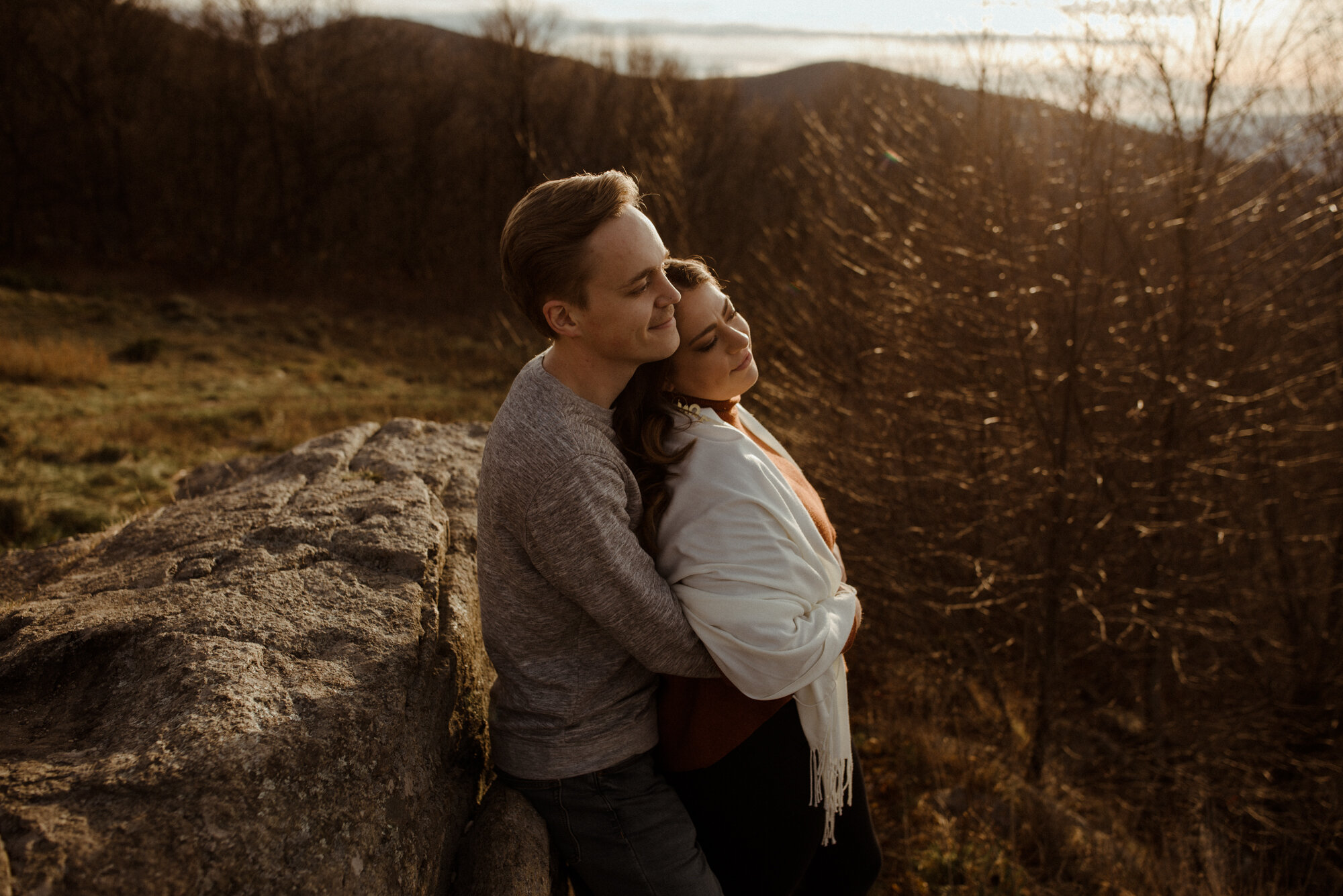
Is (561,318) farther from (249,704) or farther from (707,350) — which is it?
(249,704)

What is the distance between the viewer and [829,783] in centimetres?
194

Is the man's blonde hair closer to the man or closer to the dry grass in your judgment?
the man

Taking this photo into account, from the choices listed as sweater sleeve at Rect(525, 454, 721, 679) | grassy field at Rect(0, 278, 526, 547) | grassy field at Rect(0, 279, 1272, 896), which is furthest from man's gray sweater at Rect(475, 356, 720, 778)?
grassy field at Rect(0, 278, 526, 547)

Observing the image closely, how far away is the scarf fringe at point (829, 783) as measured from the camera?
1.94 meters

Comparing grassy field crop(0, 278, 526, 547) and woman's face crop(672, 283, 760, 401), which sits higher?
woman's face crop(672, 283, 760, 401)

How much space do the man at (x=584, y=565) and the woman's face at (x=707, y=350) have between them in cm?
16

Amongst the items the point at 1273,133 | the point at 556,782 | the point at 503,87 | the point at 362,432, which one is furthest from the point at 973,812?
the point at 503,87

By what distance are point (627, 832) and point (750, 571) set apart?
2.27ft

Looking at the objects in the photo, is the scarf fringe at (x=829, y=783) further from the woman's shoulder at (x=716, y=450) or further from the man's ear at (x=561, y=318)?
the man's ear at (x=561, y=318)

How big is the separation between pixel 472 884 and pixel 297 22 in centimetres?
3103

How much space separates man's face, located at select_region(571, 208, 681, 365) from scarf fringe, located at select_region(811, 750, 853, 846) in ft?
3.58

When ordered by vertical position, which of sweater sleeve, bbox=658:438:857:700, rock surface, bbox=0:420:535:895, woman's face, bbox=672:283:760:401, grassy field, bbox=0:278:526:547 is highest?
woman's face, bbox=672:283:760:401

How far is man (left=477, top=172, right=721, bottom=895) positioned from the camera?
63.6 inches

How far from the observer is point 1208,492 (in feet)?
19.4
